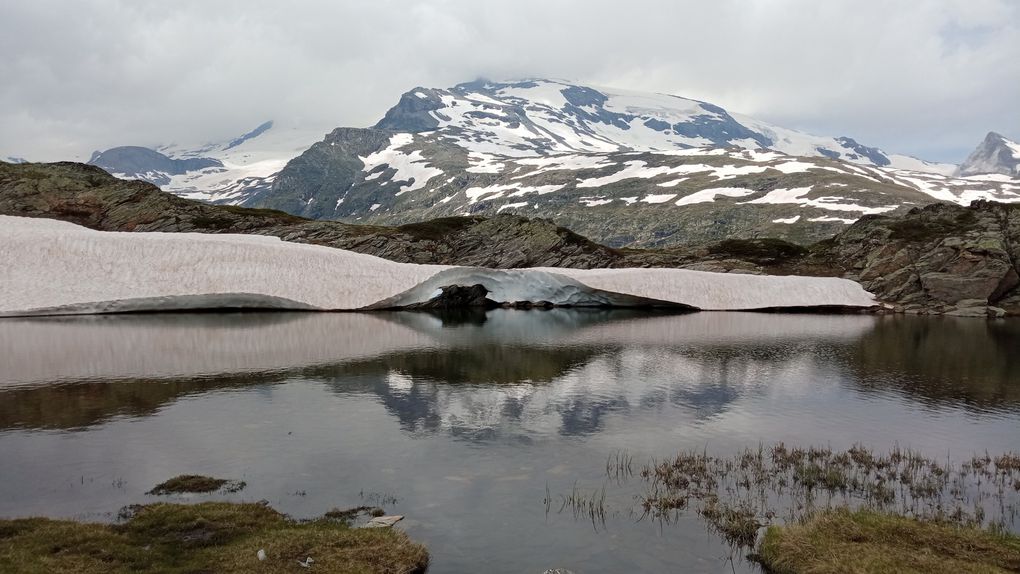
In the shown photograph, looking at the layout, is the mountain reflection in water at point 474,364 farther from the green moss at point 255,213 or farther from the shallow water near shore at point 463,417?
the green moss at point 255,213

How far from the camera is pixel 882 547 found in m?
16.5

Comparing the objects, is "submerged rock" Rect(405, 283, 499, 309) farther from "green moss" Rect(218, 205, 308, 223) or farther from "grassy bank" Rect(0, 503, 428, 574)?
"grassy bank" Rect(0, 503, 428, 574)

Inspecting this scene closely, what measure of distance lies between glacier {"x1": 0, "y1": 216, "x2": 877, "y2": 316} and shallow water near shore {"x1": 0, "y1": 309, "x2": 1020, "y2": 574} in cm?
1007

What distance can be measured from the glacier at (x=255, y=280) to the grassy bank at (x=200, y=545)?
59939 mm

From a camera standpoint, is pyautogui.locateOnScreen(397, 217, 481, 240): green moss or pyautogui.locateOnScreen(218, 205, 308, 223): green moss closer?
pyautogui.locateOnScreen(218, 205, 308, 223): green moss

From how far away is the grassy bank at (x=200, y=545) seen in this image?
49.0ft

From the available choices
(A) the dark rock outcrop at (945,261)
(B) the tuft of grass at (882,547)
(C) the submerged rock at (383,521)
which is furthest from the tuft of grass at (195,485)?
(A) the dark rock outcrop at (945,261)

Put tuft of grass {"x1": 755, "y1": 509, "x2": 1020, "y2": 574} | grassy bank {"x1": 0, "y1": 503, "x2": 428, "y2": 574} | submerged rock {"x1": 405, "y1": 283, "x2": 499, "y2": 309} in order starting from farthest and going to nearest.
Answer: submerged rock {"x1": 405, "y1": 283, "x2": 499, "y2": 309} → tuft of grass {"x1": 755, "y1": 509, "x2": 1020, "y2": 574} → grassy bank {"x1": 0, "y1": 503, "x2": 428, "y2": 574}

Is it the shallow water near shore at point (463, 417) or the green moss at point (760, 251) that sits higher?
the green moss at point (760, 251)

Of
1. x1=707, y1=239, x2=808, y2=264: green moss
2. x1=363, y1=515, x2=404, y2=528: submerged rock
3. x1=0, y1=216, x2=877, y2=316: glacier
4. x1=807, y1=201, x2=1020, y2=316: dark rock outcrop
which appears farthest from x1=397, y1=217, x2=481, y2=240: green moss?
x1=363, y1=515, x2=404, y2=528: submerged rock

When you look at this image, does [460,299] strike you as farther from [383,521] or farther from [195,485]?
[383,521]

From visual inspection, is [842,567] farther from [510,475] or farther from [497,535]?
[510,475]

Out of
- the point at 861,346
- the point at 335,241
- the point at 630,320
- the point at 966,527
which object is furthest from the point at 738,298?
the point at 966,527

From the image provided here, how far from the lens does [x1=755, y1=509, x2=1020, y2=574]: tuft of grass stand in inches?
613
